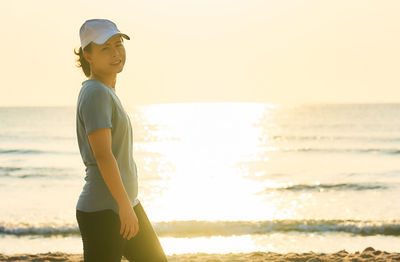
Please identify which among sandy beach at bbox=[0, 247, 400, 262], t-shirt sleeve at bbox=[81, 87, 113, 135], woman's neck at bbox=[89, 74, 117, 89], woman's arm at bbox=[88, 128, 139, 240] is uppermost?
woman's neck at bbox=[89, 74, 117, 89]

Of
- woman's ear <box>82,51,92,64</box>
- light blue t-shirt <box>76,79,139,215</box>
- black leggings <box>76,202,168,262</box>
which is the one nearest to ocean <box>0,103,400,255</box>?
black leggings <box>76,202,168,262</box>

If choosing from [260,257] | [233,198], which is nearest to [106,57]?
[260,257]

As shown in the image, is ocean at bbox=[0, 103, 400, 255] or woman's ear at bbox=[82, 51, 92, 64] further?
ocean at bbox=[0, 103, 400, 255]

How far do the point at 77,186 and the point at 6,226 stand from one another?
8.12 meters

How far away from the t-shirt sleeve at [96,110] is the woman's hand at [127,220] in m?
0.37

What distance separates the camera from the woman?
91.8 inches

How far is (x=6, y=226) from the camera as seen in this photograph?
39.2ft

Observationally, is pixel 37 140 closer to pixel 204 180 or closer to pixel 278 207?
pixel 204 180

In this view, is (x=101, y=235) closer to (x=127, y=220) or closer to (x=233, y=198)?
(x=127, y=220)

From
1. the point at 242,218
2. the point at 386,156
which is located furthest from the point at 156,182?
the point at 386,156

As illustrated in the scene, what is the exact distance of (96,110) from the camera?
7.52 feet

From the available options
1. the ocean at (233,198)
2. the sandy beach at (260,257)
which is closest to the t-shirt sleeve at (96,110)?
the sandy beach at (260,257)

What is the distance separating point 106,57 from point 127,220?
76cm

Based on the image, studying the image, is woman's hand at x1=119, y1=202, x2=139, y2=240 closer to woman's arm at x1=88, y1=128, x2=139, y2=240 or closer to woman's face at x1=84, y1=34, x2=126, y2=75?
woman's arm at x1=88, y1=128, x2=139, y2=240
